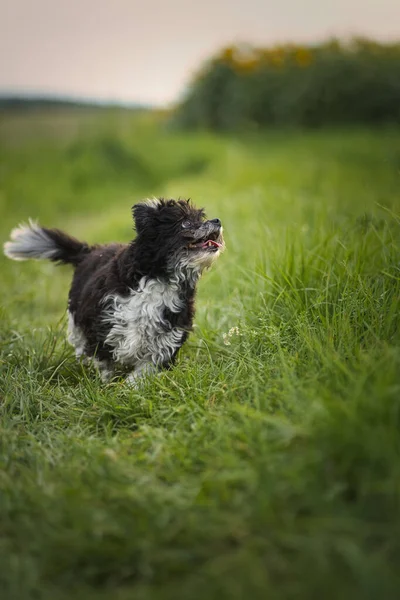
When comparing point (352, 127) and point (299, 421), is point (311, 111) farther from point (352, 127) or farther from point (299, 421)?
point (299, 421)

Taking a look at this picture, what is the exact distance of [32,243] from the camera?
4.52m

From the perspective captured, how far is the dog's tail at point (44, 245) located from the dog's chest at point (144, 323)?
943 millimetres

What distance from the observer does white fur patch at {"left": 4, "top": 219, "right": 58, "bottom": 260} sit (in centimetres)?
451

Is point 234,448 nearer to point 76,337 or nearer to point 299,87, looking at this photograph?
point 76,337

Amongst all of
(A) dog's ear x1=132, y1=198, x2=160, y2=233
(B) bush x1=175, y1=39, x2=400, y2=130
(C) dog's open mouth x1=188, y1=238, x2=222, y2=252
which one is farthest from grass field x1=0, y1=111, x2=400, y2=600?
(B) bush x1=175, y1=39, x2=400, y2=130

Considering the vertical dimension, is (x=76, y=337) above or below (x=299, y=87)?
below

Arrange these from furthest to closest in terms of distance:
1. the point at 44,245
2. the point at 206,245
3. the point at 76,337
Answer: the point at 44,245 < the point at 76,337 < the point at 206,245

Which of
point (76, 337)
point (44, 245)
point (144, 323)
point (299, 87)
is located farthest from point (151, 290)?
point (299, 87)

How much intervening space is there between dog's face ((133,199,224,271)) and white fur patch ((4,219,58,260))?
1.04 metres

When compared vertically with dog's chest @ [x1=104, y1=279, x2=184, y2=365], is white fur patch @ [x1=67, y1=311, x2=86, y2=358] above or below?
below

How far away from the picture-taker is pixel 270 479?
234cm

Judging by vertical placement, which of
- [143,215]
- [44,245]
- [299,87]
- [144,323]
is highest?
[299,87]

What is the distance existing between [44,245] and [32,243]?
91mm

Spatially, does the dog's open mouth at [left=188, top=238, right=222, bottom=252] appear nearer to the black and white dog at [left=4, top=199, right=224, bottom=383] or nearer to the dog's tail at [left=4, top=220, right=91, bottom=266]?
the black and white dog at [left=4, top=199, right=224, bottom=383]
